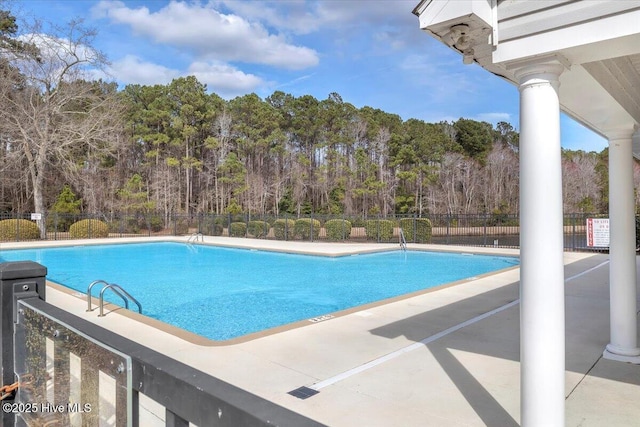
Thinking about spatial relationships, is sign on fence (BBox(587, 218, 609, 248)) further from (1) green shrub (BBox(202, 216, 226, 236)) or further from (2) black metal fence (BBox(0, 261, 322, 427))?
(1) green shrub (BBox(202, 216, 226, 236))

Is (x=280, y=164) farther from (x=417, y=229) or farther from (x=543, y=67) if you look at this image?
(x=543, y=67)

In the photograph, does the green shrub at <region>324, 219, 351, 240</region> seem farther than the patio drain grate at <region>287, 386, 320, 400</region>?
Yes

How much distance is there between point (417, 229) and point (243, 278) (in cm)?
1027

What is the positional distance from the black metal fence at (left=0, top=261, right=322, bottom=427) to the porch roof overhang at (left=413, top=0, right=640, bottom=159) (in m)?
2.13

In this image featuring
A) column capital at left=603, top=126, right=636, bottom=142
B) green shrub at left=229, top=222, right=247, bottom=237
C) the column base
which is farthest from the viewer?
green shrub at left=229, top=222, right=247, bottom=237

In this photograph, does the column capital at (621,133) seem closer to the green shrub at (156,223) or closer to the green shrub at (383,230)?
the green shrub at (383,230)

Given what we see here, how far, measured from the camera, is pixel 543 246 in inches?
92.0

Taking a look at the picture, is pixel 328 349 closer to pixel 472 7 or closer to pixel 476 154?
pixel 472 7

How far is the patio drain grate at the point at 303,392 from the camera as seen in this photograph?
344cm

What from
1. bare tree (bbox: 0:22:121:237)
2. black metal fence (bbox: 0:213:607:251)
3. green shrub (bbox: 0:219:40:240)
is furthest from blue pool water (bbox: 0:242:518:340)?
bare tree (bbox: 0:22:121:237)

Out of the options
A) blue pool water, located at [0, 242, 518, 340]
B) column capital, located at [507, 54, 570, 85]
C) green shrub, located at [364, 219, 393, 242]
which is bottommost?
blue pool water, located at [0, 242, 518, 340]

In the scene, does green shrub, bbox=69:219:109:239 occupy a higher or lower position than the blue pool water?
higher

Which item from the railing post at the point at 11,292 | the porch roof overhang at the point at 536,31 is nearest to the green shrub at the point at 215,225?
the railing post at the point at 11,292

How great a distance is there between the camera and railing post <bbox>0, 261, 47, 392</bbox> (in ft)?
6.82
